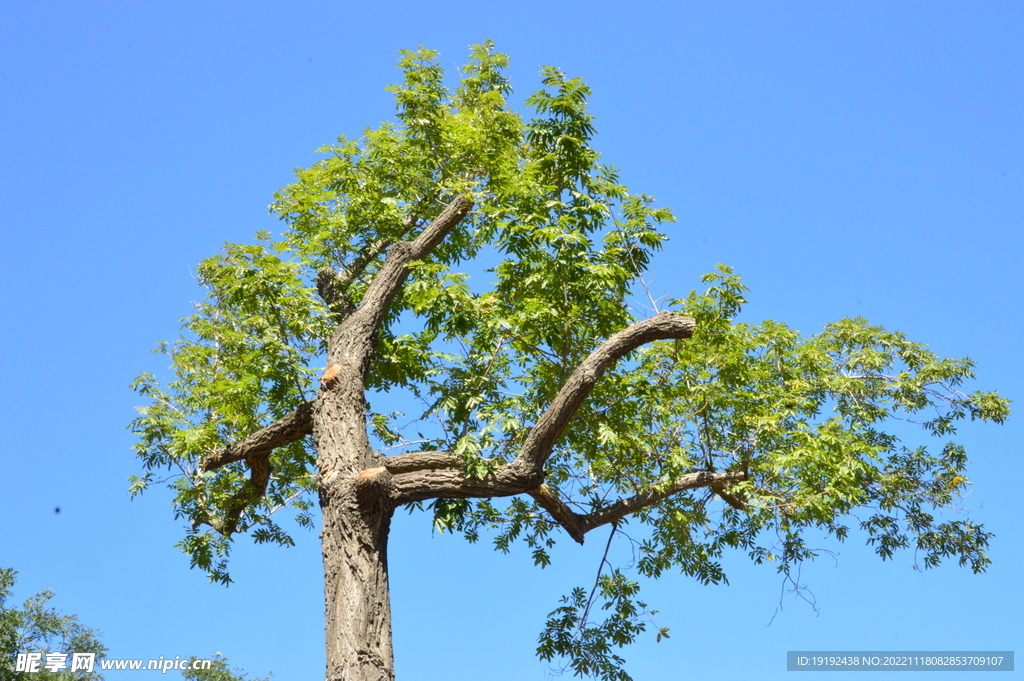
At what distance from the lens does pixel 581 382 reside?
9.12m

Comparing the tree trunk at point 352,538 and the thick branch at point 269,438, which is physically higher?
the thick branch at point 269,438

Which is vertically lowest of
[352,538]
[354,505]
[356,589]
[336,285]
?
[356,589]

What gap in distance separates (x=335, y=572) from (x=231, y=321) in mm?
6605

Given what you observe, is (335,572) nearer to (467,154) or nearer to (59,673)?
(467,154)

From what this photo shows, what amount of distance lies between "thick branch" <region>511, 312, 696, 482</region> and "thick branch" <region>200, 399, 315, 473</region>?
282 cm

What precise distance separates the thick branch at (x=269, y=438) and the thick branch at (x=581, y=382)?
2.82 meters

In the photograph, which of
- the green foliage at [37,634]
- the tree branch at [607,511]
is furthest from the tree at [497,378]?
the green foliage at [37,634]

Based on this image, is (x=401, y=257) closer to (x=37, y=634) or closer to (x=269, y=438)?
(x=269, y=438)

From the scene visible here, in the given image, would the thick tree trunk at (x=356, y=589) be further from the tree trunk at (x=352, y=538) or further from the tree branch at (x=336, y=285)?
the tree branch at (x=336, y=285)

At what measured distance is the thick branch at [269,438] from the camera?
1065cm

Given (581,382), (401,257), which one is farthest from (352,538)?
(401,257)

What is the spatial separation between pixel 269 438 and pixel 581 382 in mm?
4021

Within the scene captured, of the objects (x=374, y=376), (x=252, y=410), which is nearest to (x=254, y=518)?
(x=252, y=410)

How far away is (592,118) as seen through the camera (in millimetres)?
11148
